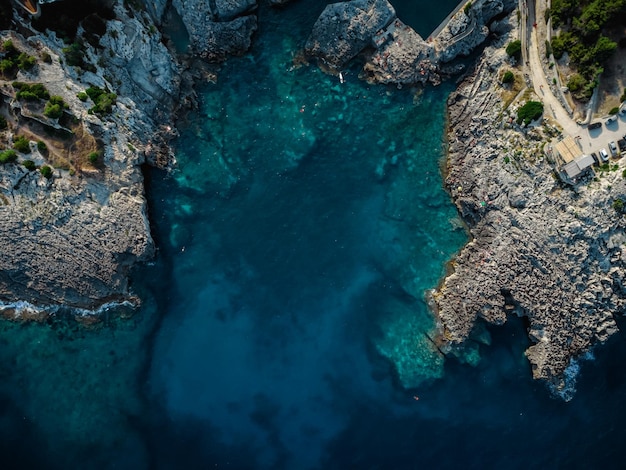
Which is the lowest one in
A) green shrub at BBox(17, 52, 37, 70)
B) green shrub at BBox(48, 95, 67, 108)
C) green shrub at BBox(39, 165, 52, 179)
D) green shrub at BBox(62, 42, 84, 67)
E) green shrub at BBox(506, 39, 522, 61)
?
green shrub at BBox(506, 39, 522, 61)

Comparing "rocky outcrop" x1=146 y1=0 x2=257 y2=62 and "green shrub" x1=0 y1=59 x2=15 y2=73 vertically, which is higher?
"rocky outcrop" x1=146 y1=0 x2=257 y2=62

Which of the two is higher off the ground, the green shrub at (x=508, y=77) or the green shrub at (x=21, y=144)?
the green shrub at (x=21, y=144)

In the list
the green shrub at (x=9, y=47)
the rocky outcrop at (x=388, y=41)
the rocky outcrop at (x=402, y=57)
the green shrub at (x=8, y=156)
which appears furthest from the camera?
the rocky outcrop at (x=402, y=57)

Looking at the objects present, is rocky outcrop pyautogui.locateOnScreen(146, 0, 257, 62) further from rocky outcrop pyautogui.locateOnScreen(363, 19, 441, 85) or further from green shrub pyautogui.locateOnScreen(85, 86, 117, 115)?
rocky outcrop pyautogui.locateOnScreen(363, 19, 441, 85)

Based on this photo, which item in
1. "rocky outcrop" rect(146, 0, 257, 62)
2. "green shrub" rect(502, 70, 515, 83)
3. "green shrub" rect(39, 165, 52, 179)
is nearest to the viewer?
"green shrub" rect(39, 165, 52, 179)

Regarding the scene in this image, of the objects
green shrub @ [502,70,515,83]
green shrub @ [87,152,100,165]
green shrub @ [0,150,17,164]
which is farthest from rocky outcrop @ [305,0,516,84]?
green shrub @ [0,150,17,164]

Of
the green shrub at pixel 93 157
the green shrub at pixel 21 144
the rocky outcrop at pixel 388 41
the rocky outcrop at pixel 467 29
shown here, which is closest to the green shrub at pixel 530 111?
the rocky outcrop at pixel 388 41

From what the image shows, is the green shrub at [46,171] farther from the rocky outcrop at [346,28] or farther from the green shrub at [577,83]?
the green shrub at [577,83]
